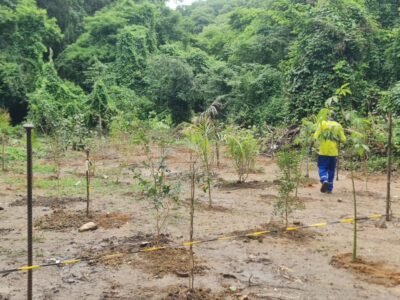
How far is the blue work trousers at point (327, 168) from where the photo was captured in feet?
28.9

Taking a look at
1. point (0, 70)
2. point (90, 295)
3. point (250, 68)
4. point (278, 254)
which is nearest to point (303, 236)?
point (278, 254)

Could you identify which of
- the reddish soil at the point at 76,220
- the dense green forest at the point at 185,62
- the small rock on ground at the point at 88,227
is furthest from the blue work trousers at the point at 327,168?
the dense green forest at the point at 185,62

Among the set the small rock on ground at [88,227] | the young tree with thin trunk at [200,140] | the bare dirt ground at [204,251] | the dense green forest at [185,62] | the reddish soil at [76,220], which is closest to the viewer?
the bare dirt ground at [204,251]

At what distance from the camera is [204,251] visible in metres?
5.27

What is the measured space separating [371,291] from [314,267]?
0.72 meters

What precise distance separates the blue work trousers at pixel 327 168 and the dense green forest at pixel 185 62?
18.3ft

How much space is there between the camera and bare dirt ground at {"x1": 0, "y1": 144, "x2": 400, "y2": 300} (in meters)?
4.21

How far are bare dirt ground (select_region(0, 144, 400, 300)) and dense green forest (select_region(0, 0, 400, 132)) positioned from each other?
4.54 m

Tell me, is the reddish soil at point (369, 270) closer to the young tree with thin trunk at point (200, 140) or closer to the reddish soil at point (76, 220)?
the young tree with thin trunk at point (200, 140)

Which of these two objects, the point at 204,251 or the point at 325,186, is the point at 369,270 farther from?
the point at 325,186

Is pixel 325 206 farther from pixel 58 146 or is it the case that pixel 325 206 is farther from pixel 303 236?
pixel 58 146

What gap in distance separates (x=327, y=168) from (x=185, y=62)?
15193 mm

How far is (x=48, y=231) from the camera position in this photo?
20.0 feet

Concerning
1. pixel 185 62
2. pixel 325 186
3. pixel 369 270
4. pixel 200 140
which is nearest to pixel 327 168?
pixel 325 186
